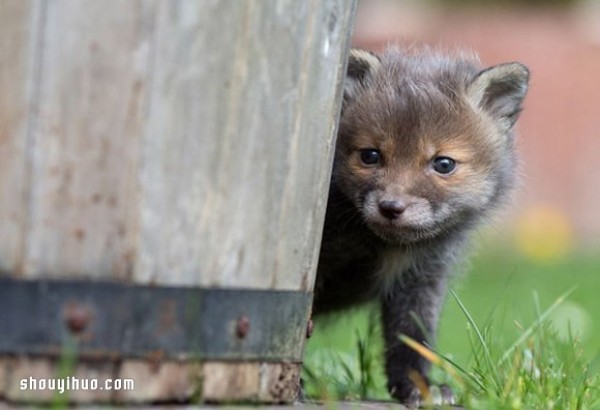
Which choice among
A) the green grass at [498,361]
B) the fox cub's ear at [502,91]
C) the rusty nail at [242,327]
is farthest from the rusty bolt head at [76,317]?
the fox cub's ear at [502,91]

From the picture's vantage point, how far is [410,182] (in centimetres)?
452

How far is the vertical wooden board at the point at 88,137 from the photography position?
3002mm

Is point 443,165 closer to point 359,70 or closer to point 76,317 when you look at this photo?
point 359,70

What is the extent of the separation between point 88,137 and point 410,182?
1786mm

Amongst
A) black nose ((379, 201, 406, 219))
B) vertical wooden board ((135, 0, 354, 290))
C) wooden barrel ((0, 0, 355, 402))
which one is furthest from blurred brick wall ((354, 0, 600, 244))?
wooden barrel ((0, 0, 355, 402))

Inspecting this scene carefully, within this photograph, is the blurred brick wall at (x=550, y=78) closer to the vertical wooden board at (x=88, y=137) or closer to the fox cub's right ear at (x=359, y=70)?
the fox cub's right ear at (x=359, y=70)

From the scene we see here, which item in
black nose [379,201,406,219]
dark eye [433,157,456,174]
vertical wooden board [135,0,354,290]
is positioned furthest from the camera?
dark eye [433,157,456,174]

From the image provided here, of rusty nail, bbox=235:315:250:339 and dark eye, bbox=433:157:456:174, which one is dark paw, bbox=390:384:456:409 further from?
rusty nail, bbox=235:315:250:339

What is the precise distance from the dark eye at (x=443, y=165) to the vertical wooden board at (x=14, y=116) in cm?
208

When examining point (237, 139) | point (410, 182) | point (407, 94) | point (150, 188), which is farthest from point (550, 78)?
point (150, 188)

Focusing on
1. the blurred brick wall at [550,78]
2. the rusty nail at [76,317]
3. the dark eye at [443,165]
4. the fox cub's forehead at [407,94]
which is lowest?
the blurred brick wall at [550,78]

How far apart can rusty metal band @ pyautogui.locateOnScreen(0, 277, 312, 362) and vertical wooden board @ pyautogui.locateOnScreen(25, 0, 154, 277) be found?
0.20 feet

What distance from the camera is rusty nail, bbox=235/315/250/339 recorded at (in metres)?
3.32

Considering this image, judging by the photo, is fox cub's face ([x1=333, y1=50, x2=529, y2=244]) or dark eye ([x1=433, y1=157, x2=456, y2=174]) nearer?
fox cub's face ([x1=333, y1=50, x2=529, y2=244])
